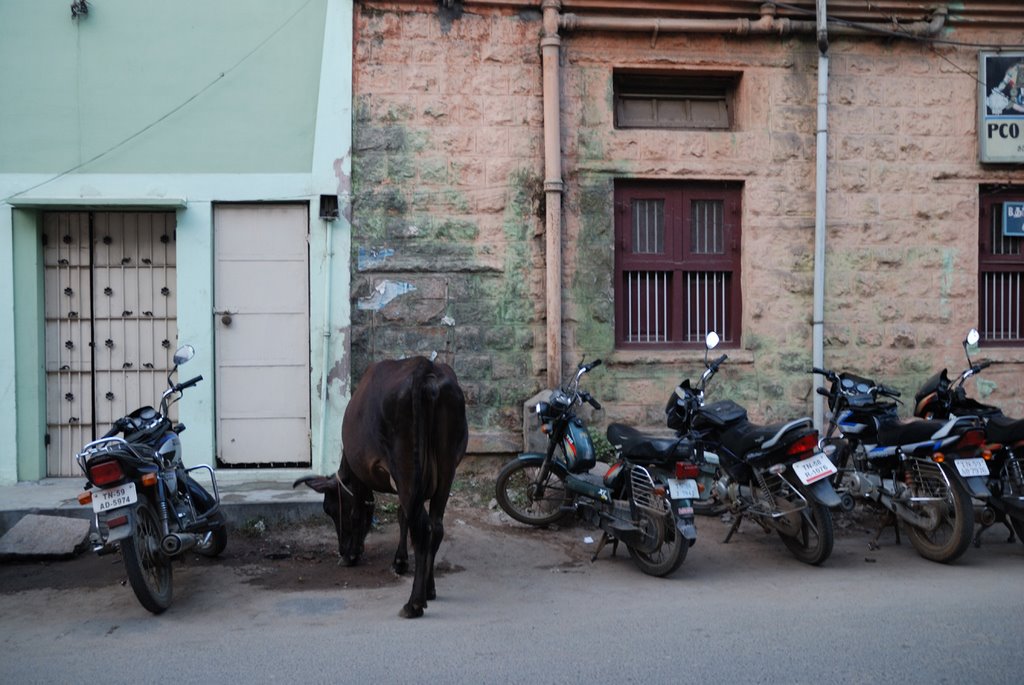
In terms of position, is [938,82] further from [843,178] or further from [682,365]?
[682,365]

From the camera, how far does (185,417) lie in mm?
9297

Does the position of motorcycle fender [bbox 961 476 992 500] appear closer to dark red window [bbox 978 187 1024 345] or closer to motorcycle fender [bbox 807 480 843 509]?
motorcycle fender [bbox 807 480 843 509]

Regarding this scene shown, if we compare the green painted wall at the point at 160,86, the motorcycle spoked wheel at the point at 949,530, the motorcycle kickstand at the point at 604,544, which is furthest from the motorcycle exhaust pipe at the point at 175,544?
the motorcycle spoked wheel at the point at 949,530

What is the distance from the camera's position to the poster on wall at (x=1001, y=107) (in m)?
10.0

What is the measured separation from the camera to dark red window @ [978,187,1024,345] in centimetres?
1028

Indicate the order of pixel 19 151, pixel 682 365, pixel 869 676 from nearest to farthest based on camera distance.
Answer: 1. pixel 869 676
2. pixel 19 151
3. pixel 682 365

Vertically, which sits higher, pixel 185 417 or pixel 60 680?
pixel 185 417

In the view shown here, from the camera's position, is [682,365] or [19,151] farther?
[682,365]

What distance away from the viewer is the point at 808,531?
7.50 m

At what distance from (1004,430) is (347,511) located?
197 inches

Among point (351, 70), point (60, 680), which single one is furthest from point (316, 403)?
point (60, 680)

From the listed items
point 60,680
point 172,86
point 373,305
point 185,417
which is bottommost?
point 60,680

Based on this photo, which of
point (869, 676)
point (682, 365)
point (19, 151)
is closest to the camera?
point (869, 676)

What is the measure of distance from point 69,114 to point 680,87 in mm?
5811
